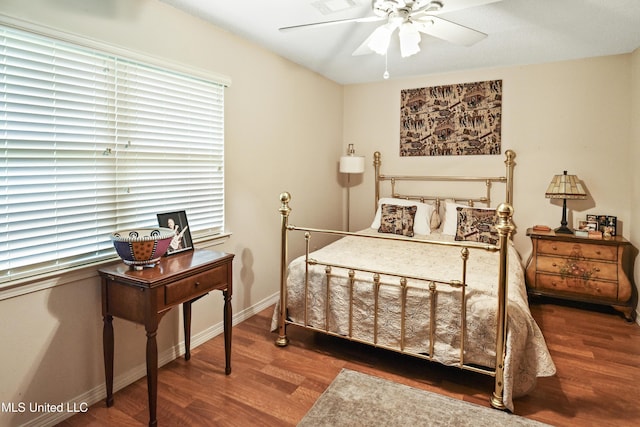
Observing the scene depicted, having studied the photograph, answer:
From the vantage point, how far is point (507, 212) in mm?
1966

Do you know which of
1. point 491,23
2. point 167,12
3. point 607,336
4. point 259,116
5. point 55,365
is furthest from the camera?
point 259,116

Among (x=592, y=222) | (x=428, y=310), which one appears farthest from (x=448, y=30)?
(x=592, y=222)

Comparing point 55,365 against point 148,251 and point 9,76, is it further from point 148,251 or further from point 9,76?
point 9,76

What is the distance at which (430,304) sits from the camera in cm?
227

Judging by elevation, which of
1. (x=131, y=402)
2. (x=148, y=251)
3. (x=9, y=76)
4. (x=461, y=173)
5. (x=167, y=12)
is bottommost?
(x=131, y=402)

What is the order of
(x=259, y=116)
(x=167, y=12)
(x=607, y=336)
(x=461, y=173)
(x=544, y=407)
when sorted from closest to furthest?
(x=544, y=407), (x=167, y=12), (x=607, y=336), (x=259, y=116), (x=461, y=173)

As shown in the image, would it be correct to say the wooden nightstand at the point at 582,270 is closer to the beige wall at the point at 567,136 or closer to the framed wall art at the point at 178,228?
the beige wall at the point at 567,136

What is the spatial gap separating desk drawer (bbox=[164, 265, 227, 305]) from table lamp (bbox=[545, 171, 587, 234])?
3.10 meters

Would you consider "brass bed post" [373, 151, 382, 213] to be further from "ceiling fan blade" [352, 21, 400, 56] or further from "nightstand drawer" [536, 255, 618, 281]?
"ceiling fan blade" [352, 21, 400, 56]

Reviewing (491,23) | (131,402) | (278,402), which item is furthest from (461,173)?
(131,402)

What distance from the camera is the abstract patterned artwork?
402 cm

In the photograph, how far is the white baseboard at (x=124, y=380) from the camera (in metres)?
1.91

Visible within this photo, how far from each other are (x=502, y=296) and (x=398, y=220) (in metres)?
1.95

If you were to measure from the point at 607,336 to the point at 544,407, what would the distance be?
4.49ft
